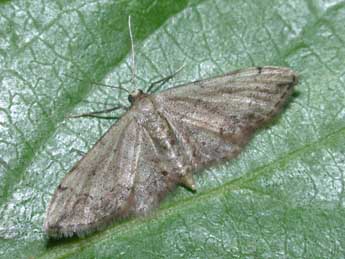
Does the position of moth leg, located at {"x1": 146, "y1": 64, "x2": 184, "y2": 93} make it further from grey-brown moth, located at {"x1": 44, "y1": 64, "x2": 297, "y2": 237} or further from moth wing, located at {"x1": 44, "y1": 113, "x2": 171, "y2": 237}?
moth wing, located at {"x1": 44, "y1": 113, "x2": 171, "y2": 237}

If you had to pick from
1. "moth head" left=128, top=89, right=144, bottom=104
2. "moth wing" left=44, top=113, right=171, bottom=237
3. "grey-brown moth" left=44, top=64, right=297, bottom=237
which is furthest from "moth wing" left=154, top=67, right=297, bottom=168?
"moth wing" left=44, top=113, right=171, bottom=237

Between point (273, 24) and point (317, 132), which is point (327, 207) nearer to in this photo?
point (317, 132)

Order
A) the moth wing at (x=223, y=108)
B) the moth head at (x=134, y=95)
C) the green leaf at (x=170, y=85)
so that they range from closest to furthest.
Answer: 1. the green leaf at (x=170, y=85)
2. the moth wing at (x=223, y=108)
3. the moth head at (x=134, y=95)

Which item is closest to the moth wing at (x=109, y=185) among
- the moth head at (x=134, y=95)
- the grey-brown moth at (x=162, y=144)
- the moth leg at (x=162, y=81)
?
the grey-brown moth at (x=162, y=144)

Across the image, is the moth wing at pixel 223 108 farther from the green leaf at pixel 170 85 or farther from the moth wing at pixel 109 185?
the moth wing at pixel 109 185

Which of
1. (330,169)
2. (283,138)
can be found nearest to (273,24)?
(283,138)

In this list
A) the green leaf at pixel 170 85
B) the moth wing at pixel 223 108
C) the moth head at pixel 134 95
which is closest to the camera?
the green leaf at pixel 170 85

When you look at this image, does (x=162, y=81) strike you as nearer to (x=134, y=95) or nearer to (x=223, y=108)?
(x=134, y=95)
